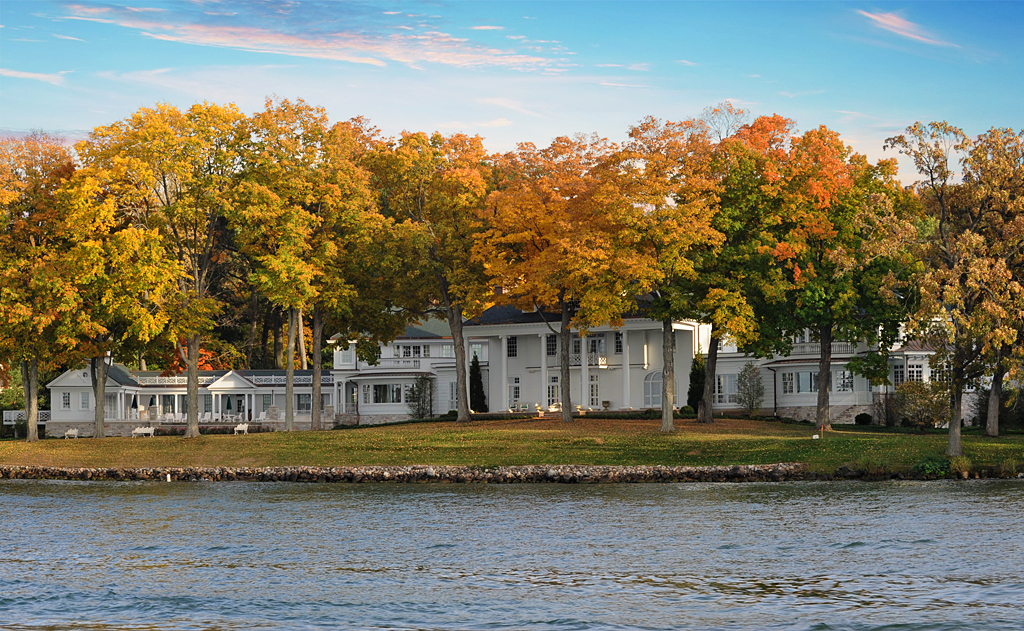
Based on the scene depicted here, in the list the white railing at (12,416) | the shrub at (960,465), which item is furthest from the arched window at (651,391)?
the white railing at (12,416)

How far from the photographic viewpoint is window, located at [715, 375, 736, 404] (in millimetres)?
64938

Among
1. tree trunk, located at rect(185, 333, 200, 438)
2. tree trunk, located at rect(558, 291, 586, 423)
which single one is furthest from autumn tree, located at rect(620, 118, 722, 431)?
tree trunk, located at rect(185, 333, 200, 438)

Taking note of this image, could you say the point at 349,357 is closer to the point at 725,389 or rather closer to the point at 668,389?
the point at 725,389

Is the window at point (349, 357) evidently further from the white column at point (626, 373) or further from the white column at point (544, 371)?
the white column at point (626, 373)

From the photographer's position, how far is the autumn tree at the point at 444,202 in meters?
54.2

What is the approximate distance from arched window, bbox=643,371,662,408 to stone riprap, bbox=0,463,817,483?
2380 cm

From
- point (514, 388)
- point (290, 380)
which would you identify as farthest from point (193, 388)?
point (514, 388)

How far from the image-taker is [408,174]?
182ft

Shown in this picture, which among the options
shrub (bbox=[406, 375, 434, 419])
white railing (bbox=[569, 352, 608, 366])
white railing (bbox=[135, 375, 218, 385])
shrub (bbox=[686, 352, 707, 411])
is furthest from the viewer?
white railing (bbox=[135, 375, 218, 385])

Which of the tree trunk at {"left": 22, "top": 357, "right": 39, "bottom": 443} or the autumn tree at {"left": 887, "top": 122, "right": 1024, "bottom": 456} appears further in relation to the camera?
the tree trunk at {"left": 22, "top": 357, "right": 39, "bottom": 443}

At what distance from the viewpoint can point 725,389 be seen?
214 feet

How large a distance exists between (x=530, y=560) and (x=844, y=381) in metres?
42.7

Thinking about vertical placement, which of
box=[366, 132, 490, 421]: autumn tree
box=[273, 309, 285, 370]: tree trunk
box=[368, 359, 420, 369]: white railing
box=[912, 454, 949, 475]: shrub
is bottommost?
box=[912, 454, 949, 475]: shrub

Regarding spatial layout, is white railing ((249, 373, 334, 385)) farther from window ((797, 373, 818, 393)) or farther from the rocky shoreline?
window ((797, 373, 818, 393))
